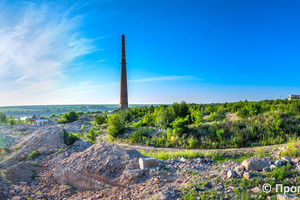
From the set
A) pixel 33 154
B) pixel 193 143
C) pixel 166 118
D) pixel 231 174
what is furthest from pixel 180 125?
pixel 33 154

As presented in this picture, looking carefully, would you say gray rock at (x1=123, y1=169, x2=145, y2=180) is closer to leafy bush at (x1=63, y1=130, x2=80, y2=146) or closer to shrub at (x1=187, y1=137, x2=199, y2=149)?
leafy bush at (x1=63, y1=130, x2=80, y2=146)

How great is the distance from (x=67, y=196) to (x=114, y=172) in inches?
61.3

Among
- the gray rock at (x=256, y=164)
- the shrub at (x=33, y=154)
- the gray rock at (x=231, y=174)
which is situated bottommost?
the shrub at (x=33, y=154)

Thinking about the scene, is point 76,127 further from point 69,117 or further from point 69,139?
point 69,139

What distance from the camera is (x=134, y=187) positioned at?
16.0 ft

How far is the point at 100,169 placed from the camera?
5.79 m

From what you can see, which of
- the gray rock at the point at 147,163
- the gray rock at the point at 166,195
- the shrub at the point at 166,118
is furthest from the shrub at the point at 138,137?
the gray rock at the point at 166,195

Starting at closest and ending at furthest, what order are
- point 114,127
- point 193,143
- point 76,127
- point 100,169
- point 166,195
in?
point 166,195
point 100,169
point 193,143
point 114,127
point 76,127

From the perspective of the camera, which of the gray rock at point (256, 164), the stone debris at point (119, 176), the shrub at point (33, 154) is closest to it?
the stone debris at point (119, 176)

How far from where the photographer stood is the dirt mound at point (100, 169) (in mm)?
5457

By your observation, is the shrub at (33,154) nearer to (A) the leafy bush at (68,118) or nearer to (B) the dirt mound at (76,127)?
(B) the dirt mound at (76,127)

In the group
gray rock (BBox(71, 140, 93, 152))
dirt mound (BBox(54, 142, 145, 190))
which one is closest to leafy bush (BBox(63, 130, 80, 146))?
gray rock (BBox(71, 140, 93, 152))

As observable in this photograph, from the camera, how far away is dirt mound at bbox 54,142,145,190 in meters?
5.46

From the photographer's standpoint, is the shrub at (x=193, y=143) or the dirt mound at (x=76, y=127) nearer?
the shrub at (x=193, y=143)
